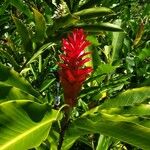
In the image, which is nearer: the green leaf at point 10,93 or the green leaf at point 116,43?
the green leaf at point 10,93

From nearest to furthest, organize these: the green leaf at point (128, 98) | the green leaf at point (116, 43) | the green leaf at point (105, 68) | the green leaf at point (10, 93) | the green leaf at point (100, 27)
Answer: the green leaf at point (10, 93)
the green leaf at point (128, 98)
the green leaf at point (100, 27)
the green leaf at point (105, 68)
the green leaf at point (116, 43)

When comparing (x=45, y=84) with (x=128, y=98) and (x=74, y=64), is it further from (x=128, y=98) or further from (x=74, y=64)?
(x=74, y=64)

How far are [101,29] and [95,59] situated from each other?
27 cm

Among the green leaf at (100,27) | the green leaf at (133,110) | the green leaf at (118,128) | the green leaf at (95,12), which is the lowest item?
the green leaf at (133,110)

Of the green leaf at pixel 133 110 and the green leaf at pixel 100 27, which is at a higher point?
the green leaf at pixel 100 27

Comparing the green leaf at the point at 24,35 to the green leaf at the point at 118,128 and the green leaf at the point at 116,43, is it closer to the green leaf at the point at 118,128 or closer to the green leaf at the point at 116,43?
the green leaf at the point at 116,43

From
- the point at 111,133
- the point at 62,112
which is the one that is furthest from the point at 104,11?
the point at 111,133

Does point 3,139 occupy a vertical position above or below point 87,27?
below

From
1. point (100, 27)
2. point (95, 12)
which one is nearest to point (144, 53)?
point (95, 12)

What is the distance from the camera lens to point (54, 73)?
8.43ft

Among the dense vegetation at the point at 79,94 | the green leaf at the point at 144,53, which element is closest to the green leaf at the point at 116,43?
the dense vegetation at the point at 79,94

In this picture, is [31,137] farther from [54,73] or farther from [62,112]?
[54,73]

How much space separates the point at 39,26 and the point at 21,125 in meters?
0.84

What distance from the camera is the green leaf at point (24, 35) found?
2.11 metres
